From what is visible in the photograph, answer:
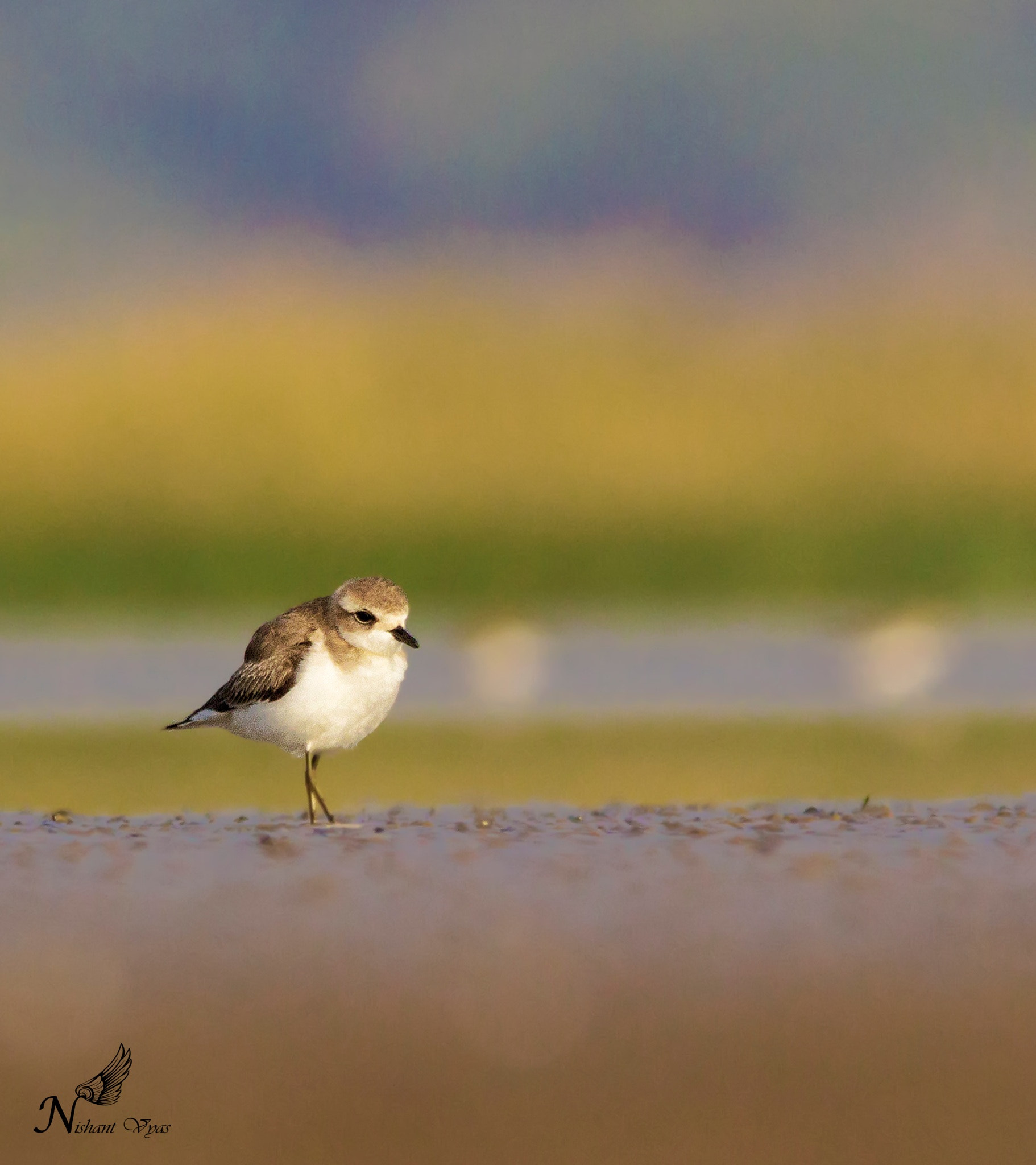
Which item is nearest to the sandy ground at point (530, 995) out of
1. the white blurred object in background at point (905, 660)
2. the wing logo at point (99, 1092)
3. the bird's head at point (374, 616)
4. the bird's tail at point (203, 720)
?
the wing logo at point (99, 1092)

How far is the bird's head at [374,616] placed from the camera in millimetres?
7914

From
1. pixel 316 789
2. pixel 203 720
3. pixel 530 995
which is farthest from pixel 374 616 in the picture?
pixel 530 995

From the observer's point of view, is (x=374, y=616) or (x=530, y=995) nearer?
(x=530, y=995)

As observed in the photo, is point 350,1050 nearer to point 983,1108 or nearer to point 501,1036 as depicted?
point 501,1036

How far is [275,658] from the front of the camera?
27.2 ft

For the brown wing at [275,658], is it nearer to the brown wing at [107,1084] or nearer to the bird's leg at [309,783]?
the bird's leg at [309,783]

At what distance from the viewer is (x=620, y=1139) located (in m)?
3.13

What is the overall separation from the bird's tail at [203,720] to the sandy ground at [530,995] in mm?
4478

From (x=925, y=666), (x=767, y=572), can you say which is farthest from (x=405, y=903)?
(x=767, y=572)

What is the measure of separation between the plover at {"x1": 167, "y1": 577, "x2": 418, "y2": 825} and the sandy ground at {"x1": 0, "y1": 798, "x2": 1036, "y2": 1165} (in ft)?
12.1

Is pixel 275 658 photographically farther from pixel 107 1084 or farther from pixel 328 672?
pixel 107 1084

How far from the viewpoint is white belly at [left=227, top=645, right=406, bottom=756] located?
7.96 meters

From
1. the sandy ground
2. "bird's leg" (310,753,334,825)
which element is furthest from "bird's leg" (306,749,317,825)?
the sandy ground

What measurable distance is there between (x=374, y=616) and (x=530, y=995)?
15.1ft
